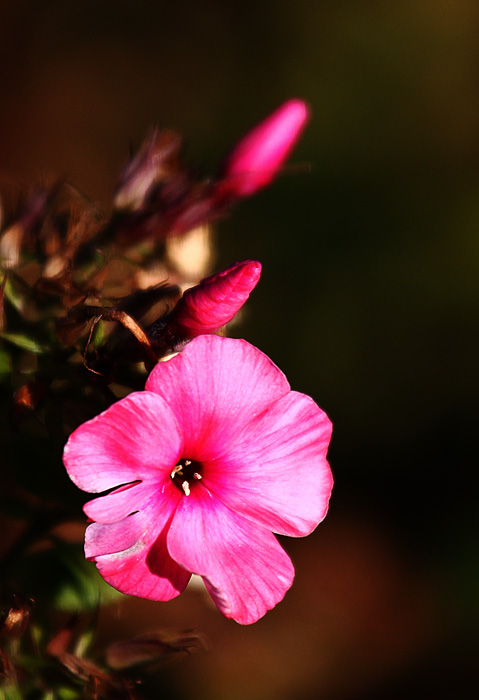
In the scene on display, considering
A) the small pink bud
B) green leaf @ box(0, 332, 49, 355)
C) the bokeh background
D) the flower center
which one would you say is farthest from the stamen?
the bokeh background

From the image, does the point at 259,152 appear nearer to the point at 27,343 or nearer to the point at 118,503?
the point at 27,343

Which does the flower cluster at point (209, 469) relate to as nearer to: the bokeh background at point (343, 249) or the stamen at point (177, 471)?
the stamen at point (177, 471)

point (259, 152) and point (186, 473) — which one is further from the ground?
point (259, 152)

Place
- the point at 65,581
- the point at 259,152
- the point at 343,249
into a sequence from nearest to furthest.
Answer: the point at 65,581 → the point at 259,152 → the point at 343,249

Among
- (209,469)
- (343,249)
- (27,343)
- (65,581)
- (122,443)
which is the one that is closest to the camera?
(122,443)

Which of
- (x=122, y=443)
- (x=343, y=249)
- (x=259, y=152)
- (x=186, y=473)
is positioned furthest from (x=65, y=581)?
(x=343, y=249)

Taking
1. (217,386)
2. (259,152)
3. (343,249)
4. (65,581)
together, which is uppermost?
(259,152)

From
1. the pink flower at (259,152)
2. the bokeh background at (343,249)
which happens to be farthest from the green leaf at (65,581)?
the bokeh background at (343,249)
